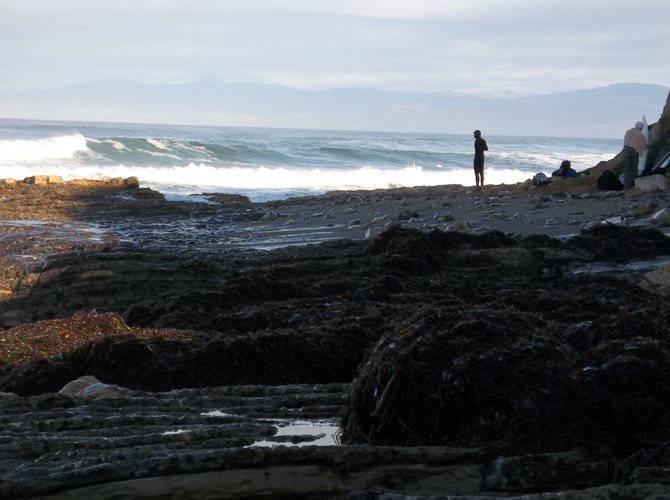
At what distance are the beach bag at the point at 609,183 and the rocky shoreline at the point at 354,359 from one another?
5.33m

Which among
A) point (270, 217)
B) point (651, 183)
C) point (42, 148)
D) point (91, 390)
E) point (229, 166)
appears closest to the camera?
point (91, 390)

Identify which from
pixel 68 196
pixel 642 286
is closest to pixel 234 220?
pixel 68 196

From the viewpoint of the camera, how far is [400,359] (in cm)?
447

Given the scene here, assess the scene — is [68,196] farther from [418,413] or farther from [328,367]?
[418,413]

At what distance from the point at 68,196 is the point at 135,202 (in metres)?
1.63

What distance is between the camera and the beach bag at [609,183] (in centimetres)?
1931

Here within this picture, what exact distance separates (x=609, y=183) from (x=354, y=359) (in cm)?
1402

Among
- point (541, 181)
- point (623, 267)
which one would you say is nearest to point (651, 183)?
point (541, 181)

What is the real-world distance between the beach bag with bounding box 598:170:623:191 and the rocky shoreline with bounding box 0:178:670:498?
210 inches

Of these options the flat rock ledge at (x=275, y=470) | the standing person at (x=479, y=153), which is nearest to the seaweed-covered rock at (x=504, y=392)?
the flat rock ledge at (x=275, y=470)

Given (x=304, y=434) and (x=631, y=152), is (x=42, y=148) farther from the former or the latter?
(x=304, y=434)

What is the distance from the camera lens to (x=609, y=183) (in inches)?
762

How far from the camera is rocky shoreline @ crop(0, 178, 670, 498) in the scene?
12.5ft

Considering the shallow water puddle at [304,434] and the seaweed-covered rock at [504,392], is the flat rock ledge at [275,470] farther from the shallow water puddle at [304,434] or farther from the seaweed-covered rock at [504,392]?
the seaweed-covered rock at [504,392]
